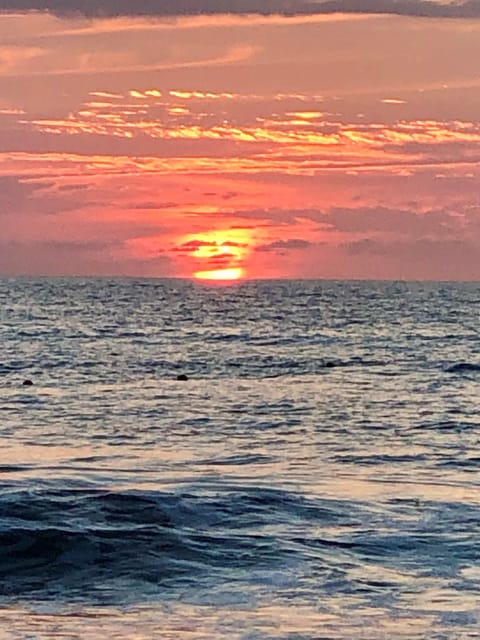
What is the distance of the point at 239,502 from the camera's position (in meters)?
20.0

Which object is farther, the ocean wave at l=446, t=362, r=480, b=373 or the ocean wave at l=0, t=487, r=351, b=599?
the ocean wave at l=446, t=362, r=480, b=373

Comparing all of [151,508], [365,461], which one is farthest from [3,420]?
[151,508]

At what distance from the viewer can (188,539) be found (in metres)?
17.6

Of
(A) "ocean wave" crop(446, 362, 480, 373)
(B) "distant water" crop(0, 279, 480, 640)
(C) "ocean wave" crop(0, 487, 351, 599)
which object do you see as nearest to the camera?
(B) "distant water" crop(0, 279, 480, 640)

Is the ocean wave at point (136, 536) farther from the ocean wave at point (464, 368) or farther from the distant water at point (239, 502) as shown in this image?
the ocean wave at point (464, 368)

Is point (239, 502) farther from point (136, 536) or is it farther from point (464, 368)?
point (464, 368)

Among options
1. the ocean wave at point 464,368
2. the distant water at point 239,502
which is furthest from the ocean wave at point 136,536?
the ocean wave at point 464,368

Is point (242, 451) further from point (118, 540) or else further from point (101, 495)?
point (118, 540)

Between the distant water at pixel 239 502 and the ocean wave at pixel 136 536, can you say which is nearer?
the distant water at pixel 239 502

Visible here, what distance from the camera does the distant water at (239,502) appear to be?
13.8m

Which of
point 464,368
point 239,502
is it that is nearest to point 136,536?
point 239,502

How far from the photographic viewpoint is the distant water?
45.2 feet

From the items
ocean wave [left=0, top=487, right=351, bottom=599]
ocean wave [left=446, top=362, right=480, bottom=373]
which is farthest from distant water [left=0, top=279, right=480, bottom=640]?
ocean wave [left=446, top=362, right=480, bottom=373]

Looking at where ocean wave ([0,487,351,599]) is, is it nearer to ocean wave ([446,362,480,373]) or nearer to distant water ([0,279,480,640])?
distant water ([0,279,480,640])
